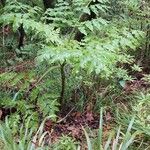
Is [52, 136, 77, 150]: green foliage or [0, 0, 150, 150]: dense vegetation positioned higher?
[0, 0, 150, 150]: dense vegetation

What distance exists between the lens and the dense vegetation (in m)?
4.04

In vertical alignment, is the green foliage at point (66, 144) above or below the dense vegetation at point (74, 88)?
below

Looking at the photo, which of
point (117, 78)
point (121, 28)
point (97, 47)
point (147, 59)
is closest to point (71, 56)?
point (97, 47)

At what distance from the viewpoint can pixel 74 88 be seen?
16.8 feet

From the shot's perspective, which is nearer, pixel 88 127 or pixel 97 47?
pixel 97 47

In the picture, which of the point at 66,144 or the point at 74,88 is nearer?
the point at 66,144

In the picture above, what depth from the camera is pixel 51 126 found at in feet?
15.8

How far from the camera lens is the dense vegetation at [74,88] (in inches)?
159

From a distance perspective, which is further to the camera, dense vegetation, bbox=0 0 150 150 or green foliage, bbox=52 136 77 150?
green foliage, bbox=52 136 77 150

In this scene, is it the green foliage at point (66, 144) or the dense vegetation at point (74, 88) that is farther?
the green foliage at point (66, 144)

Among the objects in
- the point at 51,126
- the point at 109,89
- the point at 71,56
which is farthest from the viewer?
the point at 109,89

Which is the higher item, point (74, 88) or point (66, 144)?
point (74, 88)

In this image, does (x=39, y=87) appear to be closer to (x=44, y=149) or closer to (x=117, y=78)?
(x=44, y=149)

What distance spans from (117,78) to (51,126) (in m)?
1.25
